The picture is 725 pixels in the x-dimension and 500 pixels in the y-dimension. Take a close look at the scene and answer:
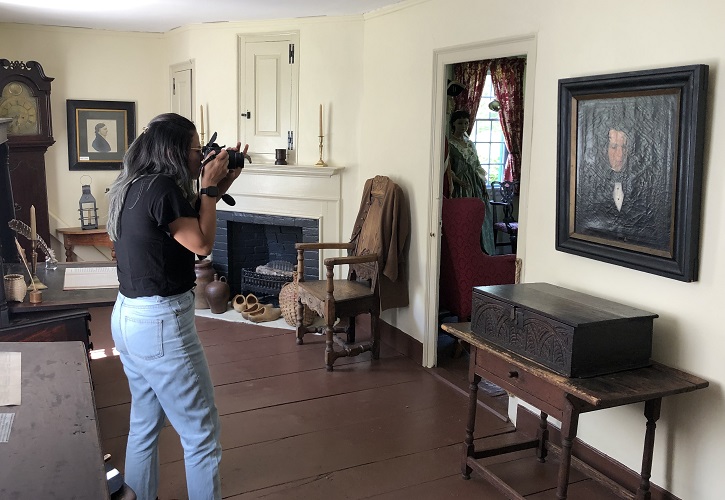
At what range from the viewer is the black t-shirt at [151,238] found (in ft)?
6.96

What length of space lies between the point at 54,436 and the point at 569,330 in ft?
5.45

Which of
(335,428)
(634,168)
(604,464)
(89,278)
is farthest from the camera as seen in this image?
(335,428)

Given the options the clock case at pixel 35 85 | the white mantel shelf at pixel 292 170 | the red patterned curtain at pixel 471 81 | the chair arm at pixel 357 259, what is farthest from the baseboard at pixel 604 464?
the clock case at pixel 35 85

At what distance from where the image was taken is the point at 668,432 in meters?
2.67

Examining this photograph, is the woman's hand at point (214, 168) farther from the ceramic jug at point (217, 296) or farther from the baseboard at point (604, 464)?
the ceramic jug at point (217, 296)

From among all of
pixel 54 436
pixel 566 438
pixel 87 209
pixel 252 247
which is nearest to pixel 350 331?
pixel 252 247

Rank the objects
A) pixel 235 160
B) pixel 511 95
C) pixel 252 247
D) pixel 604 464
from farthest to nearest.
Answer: pixel 511 95, pixel 252 247, pixel 604 464, pixel 235 160

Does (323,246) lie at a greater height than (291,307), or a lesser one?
greater

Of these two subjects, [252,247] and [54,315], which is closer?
[54,315]

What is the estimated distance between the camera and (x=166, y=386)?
221 cm

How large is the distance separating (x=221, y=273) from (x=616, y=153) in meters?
3.95

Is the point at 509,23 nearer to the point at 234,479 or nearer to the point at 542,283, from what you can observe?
the point at 542,283

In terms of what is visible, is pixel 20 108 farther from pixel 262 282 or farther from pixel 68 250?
pixel 262 282

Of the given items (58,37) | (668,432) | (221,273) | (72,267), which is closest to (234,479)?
(72,267)
